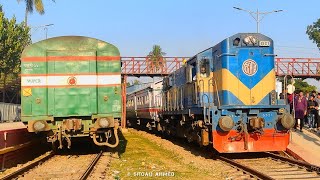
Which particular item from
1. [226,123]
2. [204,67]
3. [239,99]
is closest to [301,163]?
[226,123]

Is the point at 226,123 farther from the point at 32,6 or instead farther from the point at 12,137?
the point at 32,6

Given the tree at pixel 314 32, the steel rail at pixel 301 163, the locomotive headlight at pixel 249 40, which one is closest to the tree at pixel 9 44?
the locomotive headlight at pixel 249 40

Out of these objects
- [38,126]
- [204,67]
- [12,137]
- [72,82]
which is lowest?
[12,137]

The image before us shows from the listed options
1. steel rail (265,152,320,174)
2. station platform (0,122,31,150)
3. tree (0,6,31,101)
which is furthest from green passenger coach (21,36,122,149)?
tree (0,6,31,101)

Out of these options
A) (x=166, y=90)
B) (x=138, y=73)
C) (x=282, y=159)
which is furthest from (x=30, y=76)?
(x=138, y=73)

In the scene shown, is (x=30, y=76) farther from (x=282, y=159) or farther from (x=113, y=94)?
(x=282, y=159)

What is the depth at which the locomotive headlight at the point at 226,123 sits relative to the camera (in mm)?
11844

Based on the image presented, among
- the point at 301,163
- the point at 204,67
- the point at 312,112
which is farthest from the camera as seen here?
the point at 312,112

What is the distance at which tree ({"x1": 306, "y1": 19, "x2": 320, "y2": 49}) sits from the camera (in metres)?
76.0

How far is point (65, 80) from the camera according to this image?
13266 millimetres

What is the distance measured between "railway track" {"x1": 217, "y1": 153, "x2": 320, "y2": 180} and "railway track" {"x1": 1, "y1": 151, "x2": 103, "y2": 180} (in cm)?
380

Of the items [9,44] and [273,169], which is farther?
[9,44]

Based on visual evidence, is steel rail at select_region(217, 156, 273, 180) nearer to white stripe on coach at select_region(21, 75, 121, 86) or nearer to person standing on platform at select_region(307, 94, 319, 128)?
white stripe on coach at select_region(21, 75, 121, 86)

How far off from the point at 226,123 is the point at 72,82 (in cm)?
500
